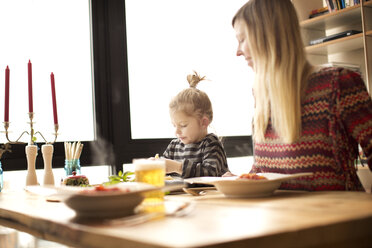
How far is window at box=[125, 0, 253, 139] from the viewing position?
321 centimetres

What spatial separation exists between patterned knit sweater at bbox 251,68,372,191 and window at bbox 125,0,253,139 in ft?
6.04

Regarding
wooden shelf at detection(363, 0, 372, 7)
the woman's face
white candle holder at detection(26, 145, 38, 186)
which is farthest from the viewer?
wooden shelf at detection(363, 0, 372, 7)

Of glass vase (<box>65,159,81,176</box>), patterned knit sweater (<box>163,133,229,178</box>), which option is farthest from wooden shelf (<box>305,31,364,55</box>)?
glass vase (<box>65,159,81,176</box>)

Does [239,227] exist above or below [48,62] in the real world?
below

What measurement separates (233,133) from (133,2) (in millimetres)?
1383

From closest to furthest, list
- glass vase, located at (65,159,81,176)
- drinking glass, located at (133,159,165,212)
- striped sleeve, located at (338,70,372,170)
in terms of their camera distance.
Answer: drinking glass, located at (133,159,165,212) → striped sleeve, located at (338,70,372,170) → glass vase, located at (65,159,81,176)

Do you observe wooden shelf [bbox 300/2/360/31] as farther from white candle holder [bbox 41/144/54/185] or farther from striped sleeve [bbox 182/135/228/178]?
white candle holder [bbox 41/144/54/185]

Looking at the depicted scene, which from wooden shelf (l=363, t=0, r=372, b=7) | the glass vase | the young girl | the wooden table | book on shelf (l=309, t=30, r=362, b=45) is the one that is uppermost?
wooden shelf (l=363, t=0, r=372, b=7)

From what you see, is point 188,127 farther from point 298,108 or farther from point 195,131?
point 298,108

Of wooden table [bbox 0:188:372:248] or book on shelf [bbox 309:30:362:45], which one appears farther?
book on shelf [bbox 309:30:362:45]

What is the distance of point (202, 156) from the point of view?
2.31 m

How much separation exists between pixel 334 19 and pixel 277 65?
207 cm

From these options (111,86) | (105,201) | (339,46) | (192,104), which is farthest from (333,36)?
(105,201)

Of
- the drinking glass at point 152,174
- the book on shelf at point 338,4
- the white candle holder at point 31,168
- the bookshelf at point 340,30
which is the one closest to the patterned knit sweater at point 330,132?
the drinking glass at point 152,174
